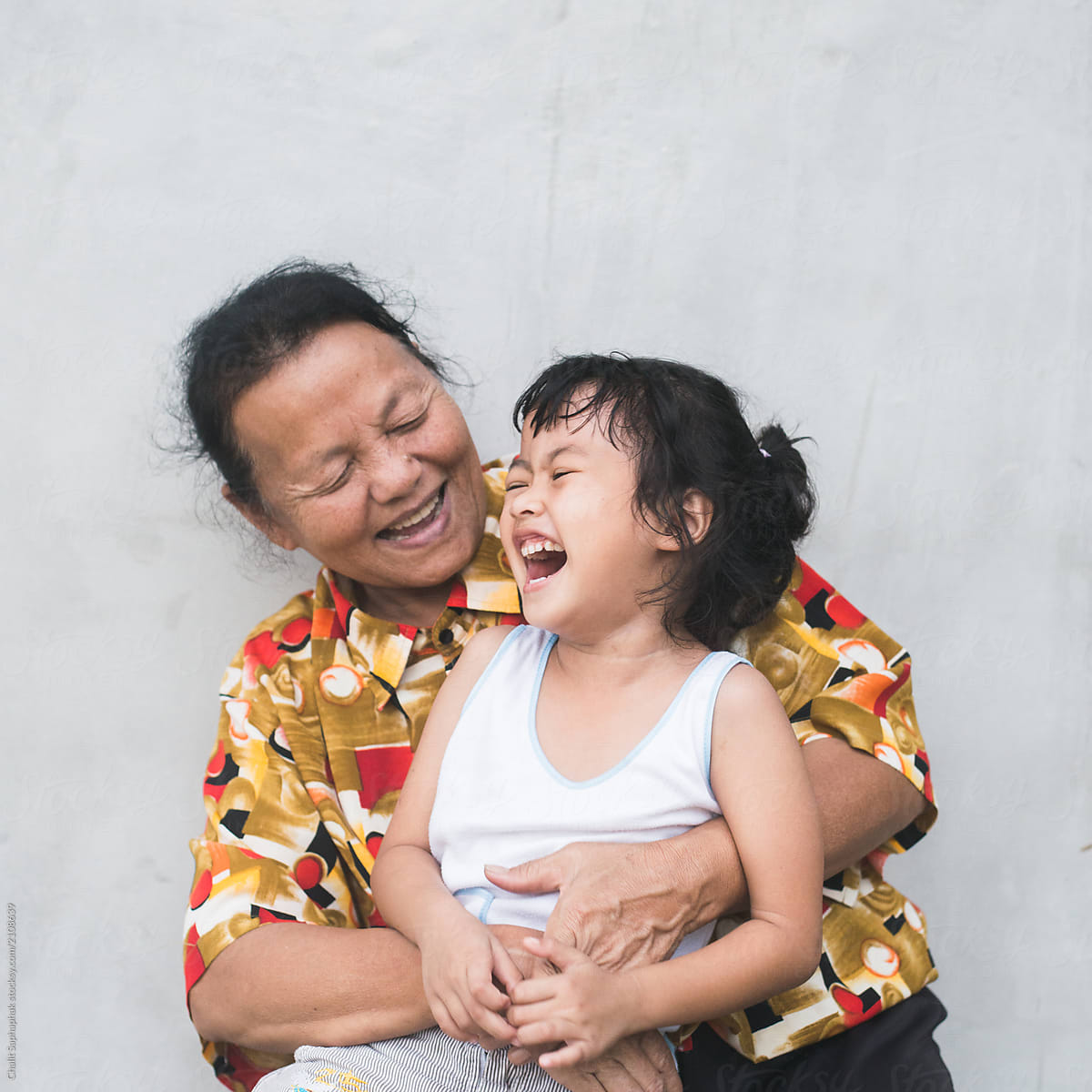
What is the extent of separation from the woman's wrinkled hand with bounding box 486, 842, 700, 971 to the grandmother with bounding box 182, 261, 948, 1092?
83 millimetres

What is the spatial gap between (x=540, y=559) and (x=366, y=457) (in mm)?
431

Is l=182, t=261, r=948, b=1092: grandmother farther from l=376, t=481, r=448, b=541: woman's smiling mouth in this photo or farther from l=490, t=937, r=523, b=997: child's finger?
l=490, t=937, r=523, b=997: child's finger

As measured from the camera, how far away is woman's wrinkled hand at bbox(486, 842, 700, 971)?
1.35 metres

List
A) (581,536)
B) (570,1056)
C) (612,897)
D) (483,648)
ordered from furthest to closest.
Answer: (483,648) → (581,536) → (612,897) → (570,1056)

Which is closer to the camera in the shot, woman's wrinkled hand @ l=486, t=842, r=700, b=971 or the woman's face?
woman's wrinkled hand @ l=486, t=842, r=700, b=971

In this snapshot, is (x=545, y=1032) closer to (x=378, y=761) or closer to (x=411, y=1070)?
(x=411, y=1070)

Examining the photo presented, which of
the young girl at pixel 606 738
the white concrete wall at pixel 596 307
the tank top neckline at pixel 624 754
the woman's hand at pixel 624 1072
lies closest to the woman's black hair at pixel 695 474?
the young girl at pixel 606 738

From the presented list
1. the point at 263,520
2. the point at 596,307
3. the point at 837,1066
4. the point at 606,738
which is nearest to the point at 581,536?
the point at 606,738

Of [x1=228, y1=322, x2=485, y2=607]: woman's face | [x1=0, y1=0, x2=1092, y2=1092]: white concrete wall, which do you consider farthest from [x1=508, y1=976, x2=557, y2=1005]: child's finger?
[x1=0, y1=0, x2=1092, y2=1092]: white concrete wall

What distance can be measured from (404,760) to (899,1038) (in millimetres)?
946

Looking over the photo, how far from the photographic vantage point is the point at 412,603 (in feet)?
6.58

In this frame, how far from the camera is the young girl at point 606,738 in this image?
1.32 metres

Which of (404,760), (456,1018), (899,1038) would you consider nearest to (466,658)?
(404,760)

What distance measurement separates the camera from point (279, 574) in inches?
97.7
